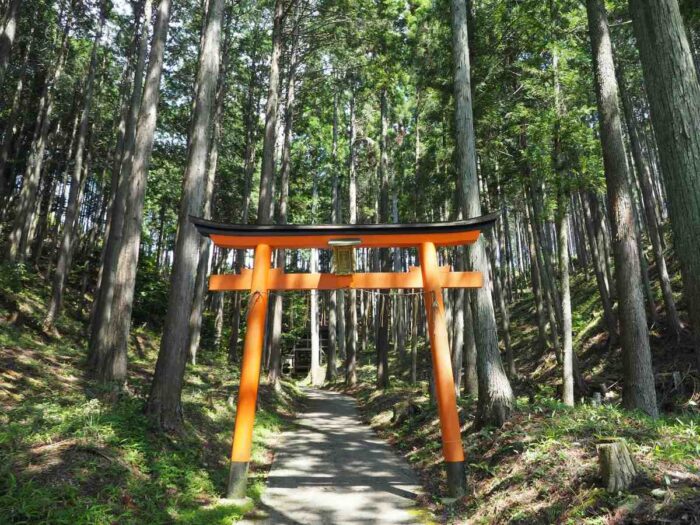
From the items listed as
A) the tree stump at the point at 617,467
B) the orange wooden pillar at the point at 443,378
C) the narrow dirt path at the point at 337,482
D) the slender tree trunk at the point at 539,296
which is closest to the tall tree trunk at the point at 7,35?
the orange wooden pillar at the point at 443,378

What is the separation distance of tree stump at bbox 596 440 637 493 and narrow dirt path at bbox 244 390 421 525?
89.4 inches

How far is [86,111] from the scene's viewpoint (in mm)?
15609

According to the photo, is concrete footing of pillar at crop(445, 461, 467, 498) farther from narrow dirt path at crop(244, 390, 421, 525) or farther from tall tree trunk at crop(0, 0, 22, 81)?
tall tree trunk at crop(0, 0, 22, 81)

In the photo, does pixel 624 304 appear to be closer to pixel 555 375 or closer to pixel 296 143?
pixel 555 375

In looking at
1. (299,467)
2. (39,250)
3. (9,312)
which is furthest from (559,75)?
(39,250)

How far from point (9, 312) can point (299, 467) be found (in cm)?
1090

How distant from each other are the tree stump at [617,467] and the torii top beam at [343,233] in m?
3.59

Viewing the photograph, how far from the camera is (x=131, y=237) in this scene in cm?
816

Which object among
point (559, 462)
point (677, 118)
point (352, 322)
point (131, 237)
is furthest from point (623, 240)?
point (352, 322)

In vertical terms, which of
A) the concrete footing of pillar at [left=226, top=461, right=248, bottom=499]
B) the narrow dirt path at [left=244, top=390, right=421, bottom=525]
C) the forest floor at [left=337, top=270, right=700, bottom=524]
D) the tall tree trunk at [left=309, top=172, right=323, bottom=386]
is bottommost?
the narrow dirt path at [left=244, top=390, right=421, bottom=525]

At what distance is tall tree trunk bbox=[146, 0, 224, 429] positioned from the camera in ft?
21.7

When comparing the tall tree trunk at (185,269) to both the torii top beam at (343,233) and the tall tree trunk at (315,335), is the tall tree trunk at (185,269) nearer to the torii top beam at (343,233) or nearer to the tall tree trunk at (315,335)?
the torii top beam at (343,233)

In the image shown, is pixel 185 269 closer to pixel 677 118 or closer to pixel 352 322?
pixel 677 118

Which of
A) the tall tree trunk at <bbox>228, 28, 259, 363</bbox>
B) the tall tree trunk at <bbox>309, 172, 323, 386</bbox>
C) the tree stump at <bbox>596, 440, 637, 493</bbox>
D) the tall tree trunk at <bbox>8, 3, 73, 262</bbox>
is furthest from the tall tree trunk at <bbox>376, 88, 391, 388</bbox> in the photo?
the tall tree trunk at <bbox>8, 3, 73, 262</bbox>
